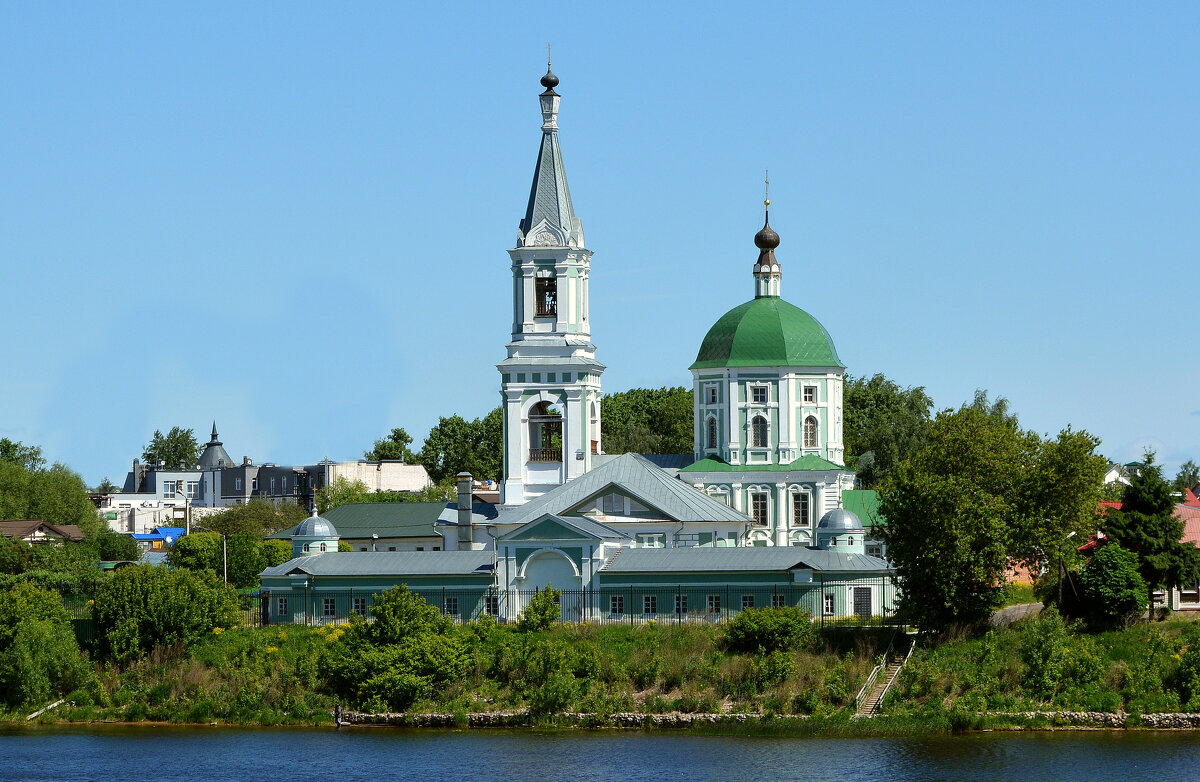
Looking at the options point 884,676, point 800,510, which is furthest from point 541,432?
point 884,676

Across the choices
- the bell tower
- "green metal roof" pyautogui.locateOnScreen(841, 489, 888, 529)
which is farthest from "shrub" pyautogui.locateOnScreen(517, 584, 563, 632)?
"green metal roof" pyautogui.locateOnScreen(841, 489, 888, 529)

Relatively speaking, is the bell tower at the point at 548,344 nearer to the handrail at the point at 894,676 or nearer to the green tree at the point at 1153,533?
the handrail at the point at 894,676

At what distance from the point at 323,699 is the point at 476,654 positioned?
14.4 feet

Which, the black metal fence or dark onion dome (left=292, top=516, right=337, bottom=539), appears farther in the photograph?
dark onion dome (left=292, top=516, right=337, bottom=539)

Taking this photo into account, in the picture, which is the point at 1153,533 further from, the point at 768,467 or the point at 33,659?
the point at 33,659

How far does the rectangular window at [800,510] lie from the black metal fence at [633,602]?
15119 millimetres

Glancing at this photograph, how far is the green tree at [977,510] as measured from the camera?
172 ft

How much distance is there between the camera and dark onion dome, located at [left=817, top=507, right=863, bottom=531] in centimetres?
5881

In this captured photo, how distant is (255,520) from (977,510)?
58.7m

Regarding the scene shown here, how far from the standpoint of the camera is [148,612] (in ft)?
181

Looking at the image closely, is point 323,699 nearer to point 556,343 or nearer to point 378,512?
point 556,343

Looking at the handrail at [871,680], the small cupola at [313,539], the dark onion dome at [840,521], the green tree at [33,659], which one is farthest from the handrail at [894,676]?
the green tree at [33,659]

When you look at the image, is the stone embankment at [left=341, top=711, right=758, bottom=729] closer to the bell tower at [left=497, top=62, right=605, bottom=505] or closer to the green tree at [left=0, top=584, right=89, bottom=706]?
the green tree at [left=0, top=584, right=89, bottom=706]

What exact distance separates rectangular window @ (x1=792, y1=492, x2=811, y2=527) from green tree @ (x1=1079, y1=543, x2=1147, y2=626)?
21082 millimetres
